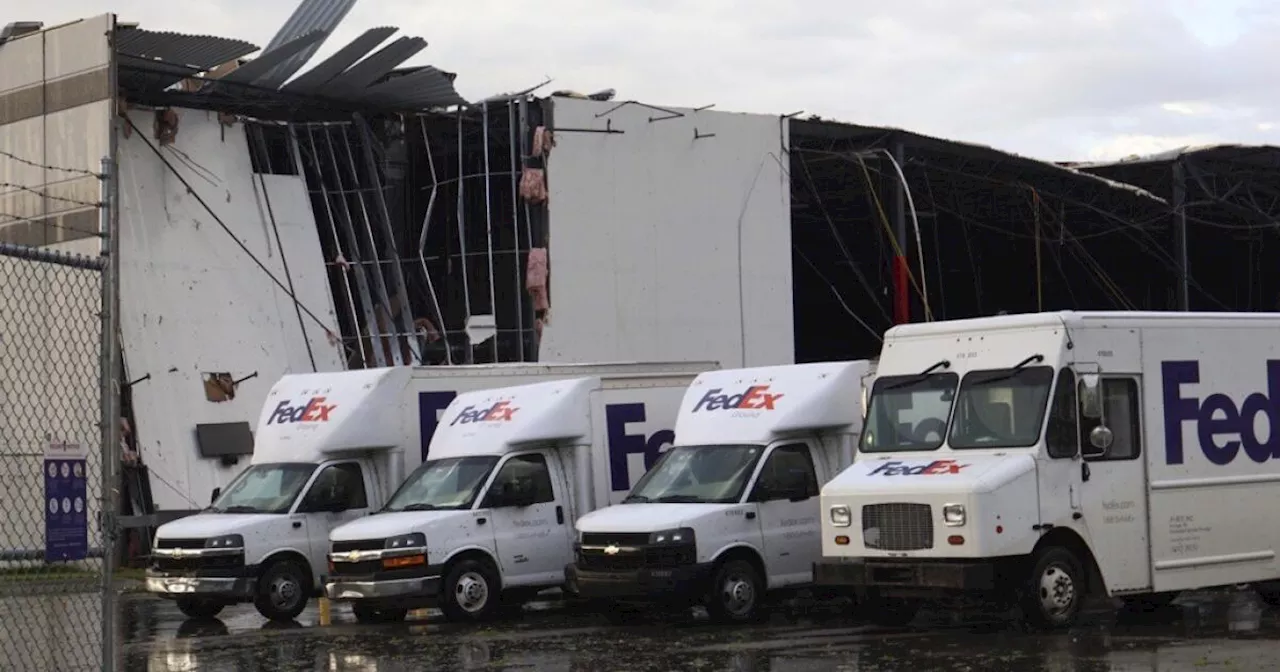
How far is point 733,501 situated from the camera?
17219 mm

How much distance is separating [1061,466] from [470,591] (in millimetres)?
6393

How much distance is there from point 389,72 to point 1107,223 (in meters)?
18.4

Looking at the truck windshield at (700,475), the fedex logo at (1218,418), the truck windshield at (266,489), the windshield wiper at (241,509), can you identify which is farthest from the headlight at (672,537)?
the windshield wiper at (241,509)

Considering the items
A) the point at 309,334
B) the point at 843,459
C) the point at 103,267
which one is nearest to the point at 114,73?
the point at 309,334

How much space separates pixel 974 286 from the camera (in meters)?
44.1

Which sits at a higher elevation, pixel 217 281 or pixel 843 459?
pixel 217 281

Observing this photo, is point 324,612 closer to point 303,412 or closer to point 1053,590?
point 303,412

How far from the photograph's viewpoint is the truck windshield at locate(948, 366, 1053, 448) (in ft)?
49.4

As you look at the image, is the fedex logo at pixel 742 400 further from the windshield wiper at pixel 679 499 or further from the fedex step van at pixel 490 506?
the fedex step van at pixel 490 506

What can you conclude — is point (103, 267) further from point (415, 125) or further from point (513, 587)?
point (415, 125)

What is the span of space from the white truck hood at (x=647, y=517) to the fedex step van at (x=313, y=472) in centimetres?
196

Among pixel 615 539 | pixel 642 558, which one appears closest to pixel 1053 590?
pixel 642 558

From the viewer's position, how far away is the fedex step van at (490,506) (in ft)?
59.2

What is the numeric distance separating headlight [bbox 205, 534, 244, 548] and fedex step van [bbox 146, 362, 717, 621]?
1cm
